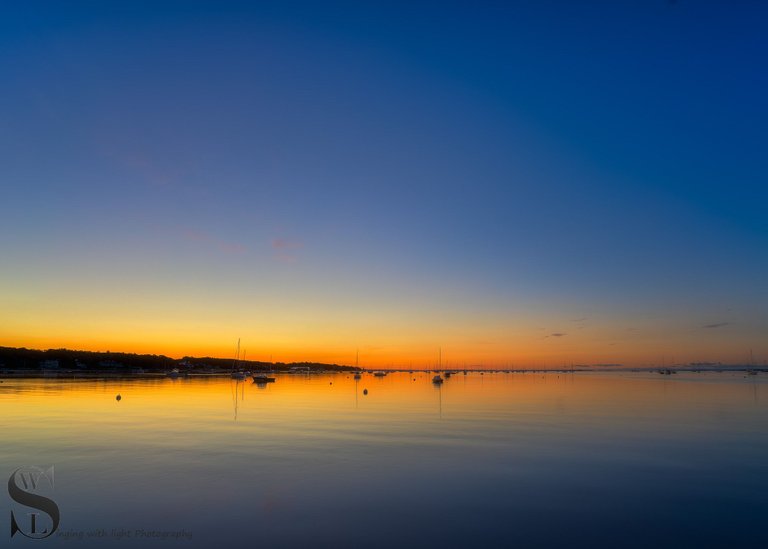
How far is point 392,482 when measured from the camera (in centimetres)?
2323

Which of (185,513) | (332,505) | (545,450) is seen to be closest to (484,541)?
(332,505)

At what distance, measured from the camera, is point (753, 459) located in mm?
29203

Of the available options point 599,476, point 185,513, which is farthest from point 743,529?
point 185,513

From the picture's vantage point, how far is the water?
16672 millimetres

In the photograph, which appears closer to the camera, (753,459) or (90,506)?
(90,506)

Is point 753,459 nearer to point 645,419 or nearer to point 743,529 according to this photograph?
point 743,529

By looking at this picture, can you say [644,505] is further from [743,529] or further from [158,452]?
[158,452]

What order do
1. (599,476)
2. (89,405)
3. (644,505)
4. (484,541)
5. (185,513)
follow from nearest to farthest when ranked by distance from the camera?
(484,541) → (185,513) → (644,505) → (599,476) → (89,405)

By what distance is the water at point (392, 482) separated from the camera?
16672 millimetres

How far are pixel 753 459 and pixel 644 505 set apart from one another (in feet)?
49.1

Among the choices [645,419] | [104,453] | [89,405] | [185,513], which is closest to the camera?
[185,513]

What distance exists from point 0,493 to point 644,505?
87.8 feet

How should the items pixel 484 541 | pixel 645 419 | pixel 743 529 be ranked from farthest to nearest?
pixel 645 419, pixel 743 529, pixel 484 541

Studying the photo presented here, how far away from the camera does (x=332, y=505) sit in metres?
19.7
